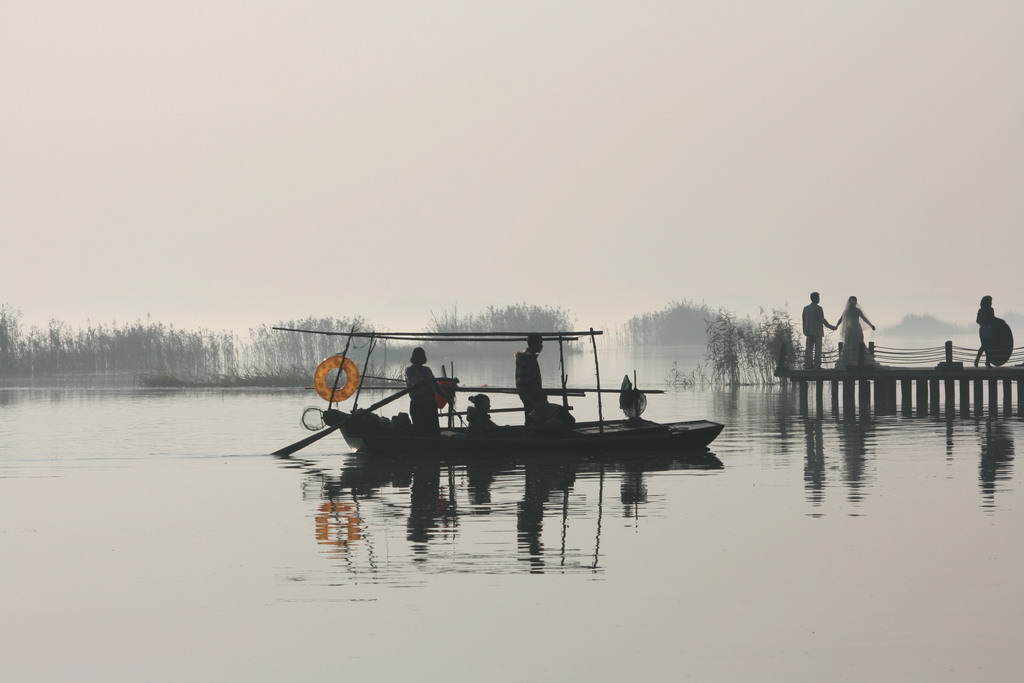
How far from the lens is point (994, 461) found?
22.8 metres

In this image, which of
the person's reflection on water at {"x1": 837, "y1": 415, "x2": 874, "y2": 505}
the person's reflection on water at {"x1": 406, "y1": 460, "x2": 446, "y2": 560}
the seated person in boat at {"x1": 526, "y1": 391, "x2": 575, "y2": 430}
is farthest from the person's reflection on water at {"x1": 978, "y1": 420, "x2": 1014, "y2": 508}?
the person's reflection on water at {"x1": 406, "y1": 460, "x2": 446, "y2": 560}

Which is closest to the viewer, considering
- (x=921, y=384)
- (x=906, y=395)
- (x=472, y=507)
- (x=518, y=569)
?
(x=518, y=569)

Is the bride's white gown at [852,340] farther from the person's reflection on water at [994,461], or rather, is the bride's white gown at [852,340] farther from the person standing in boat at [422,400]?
the person standing in boat at [422,400]

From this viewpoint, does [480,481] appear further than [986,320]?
No

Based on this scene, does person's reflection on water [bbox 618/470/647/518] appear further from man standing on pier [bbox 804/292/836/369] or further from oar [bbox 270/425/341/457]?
man standing on pier [bbox 804/292/836/369]

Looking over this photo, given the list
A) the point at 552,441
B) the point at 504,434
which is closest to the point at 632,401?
the point at 552,441

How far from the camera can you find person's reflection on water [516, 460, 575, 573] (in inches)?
538

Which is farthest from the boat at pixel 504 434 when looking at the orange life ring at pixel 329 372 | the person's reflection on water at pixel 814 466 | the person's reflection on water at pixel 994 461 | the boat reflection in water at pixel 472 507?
the person's reflection on water at pixel 994 461

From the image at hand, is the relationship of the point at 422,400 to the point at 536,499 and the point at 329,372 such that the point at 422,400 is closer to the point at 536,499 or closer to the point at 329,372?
the point at 329,372

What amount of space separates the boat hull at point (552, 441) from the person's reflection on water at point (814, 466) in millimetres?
1695

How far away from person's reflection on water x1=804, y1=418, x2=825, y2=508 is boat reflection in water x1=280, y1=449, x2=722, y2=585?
1657 millimetres

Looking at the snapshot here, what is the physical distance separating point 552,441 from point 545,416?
25.4 inches

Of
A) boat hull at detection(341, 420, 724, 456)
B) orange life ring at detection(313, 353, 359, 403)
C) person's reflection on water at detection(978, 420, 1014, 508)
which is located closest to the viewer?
person's reflection on water at detection(978, 420, 1014, 508)

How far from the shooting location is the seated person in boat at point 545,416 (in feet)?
75.9
